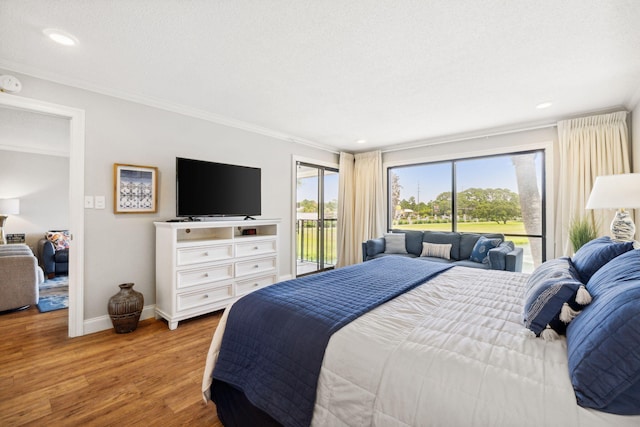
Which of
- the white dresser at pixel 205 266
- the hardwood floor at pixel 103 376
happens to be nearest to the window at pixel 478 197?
the white dresser at pixel 205 266

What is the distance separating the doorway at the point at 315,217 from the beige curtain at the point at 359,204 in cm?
17

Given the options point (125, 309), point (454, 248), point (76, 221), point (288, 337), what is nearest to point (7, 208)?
point (76, 221)

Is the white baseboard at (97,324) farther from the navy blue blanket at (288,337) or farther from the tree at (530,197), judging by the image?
the tree at (530,197)

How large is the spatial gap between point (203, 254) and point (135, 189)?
998 mm

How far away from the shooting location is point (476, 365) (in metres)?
0.96

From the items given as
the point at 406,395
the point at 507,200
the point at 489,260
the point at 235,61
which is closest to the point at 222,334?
the point at 406,395

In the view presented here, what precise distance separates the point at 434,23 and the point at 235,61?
1536 millimetres

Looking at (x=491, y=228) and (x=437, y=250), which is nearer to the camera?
(x=437, y=250)

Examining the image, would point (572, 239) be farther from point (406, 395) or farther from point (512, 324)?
point (406, 395)

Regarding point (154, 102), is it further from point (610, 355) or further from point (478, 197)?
point (478, 197)

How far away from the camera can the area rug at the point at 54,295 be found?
11.5ft

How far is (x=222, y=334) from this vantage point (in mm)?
1615

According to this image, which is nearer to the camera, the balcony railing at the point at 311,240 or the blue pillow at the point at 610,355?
the blue pillow at the point at 610,355

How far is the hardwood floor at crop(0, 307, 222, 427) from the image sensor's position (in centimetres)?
167
